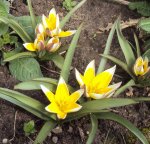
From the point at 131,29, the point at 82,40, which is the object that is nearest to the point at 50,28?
the point at 82,40

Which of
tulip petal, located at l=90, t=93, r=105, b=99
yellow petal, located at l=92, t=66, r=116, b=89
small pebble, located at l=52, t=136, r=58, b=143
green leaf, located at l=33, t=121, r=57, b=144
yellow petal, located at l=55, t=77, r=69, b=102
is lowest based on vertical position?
small pebble, located at l=52, t=136, r=58, b=143

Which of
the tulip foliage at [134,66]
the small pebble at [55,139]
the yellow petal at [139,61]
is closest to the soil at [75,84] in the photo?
the small pebble at [55,139]

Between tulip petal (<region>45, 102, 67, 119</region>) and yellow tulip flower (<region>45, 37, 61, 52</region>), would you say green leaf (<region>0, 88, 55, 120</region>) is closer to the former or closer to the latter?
tulip petal (<region>45, 102, 67, 119</region>)

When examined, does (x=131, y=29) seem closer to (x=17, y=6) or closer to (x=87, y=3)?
(x=87, y=3)

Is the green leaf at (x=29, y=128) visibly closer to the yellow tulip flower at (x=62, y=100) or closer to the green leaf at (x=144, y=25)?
the yellow tulip flower at (x=62, y=100)

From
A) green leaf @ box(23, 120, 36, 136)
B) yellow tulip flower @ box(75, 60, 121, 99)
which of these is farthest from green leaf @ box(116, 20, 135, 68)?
green leaf @ box(23, 120, 36, 136)

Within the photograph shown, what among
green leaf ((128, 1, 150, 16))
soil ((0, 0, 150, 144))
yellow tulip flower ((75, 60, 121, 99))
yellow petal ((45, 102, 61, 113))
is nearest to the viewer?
yellow petal ((45, 102, 61, 113))
